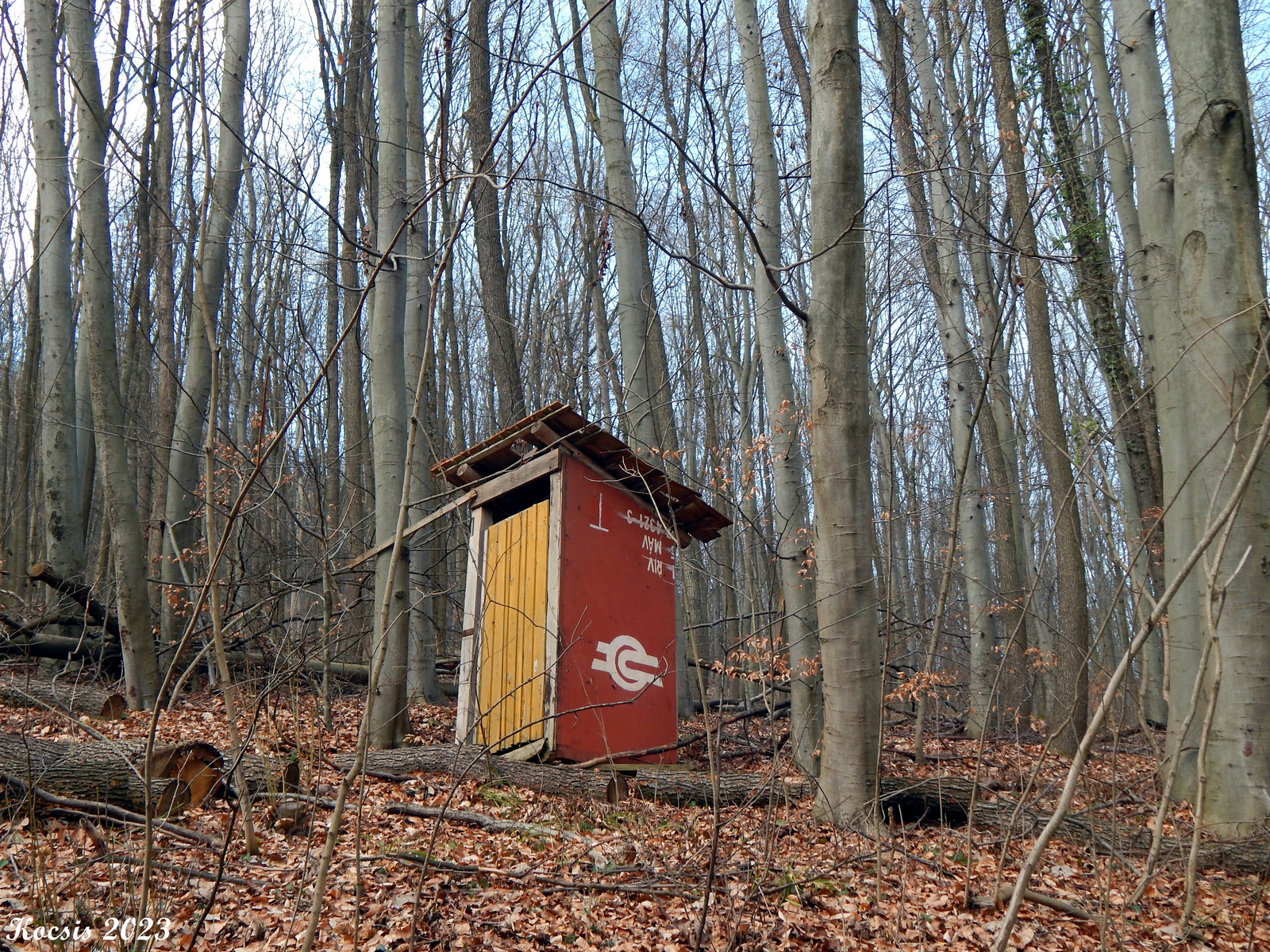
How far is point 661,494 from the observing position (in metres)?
6.36

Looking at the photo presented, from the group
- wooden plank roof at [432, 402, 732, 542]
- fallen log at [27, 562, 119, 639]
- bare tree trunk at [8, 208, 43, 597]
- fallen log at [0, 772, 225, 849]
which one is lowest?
fallen log at [0, 772, 225, 849]

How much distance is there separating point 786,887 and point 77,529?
668 cm

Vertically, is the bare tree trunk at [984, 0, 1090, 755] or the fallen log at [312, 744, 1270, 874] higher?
the bare tree trunk at [984, 0, 1090, 755]

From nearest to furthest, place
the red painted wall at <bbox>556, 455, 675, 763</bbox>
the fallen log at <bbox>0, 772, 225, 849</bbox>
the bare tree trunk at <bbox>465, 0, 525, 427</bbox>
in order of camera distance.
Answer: the fallen log at <bbox>0, 772, 225, 849</bbox> → the red painted wall at <bbox>556, 455, 675, 763</bbox> → the bare tree trunk at <bbox>465, 0, 525, 427</bbox>

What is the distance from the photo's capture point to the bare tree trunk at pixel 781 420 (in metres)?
5.94

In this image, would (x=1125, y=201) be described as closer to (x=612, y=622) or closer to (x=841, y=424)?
(x=841, y=424)

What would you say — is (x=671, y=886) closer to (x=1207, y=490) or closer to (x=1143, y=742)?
(x=1207, y=490)

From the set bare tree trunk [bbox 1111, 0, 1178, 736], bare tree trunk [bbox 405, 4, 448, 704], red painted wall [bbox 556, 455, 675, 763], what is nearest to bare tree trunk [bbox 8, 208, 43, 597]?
bare tree trunk [bbox 405, 4, 448, 704]

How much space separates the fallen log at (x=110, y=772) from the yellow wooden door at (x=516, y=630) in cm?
194

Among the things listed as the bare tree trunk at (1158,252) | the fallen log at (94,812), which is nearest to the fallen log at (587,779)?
the fallen log at (94,812)

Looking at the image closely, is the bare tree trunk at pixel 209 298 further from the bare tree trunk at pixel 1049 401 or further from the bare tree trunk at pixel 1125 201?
the bare tree trunk at pixel 1125 201

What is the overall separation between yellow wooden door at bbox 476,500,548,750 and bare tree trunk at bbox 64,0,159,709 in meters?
2.42

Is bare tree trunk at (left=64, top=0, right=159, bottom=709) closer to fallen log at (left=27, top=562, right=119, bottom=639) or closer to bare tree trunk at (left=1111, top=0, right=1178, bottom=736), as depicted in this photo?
fallen log at (left=27, top=562, right=119, bottom=639)

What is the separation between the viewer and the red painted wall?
218 inches
